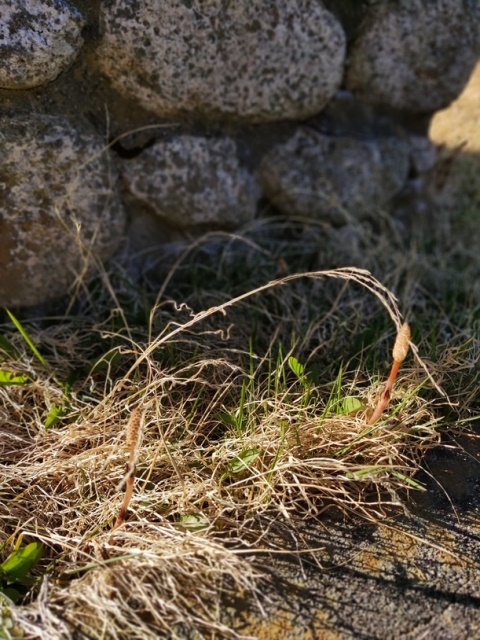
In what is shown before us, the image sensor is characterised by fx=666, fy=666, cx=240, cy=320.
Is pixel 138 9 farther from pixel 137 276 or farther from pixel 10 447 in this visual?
pixel 10 447

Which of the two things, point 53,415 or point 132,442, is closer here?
point 132,442

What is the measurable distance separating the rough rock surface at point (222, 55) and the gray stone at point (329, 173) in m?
0.13

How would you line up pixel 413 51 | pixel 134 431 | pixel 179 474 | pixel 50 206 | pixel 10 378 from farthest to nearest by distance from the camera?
pixel 413 51, pixel 50 206, pixel 10 378, pixel 179 474, pixel 134 431

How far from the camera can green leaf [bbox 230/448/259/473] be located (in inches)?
48.2

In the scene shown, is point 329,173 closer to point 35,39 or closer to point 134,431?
point 35,39

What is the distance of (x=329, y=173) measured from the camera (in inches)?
73.9

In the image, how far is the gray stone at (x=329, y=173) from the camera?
71.9 inches

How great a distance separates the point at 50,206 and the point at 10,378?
0.40m

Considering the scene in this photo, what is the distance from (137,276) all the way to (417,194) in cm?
100

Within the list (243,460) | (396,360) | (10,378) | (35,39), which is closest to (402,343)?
(396,360)

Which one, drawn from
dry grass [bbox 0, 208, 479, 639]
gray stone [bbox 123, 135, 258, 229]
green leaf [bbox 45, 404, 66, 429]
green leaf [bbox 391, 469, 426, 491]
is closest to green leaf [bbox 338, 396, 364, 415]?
dry grass [bbox 0, 208, 479, 639]

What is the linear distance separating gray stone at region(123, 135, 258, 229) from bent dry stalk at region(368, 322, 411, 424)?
28.0 inches

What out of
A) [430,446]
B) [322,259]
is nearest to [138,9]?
[322,259]

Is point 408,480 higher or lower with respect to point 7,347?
lower
